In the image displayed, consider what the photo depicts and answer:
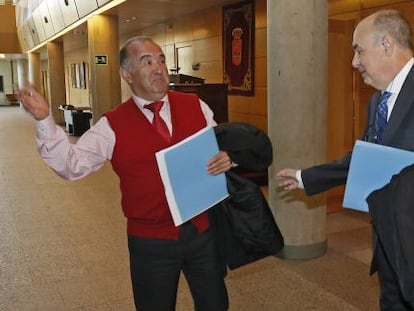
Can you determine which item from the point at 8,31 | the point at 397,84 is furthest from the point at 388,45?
the point at 8,31

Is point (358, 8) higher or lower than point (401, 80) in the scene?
higher

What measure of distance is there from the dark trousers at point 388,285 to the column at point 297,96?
2.06m

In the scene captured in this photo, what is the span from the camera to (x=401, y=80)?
159cm

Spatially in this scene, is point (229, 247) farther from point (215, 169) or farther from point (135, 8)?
point (135, 8)

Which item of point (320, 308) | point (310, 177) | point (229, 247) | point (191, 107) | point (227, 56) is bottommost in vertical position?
point (320, 308)

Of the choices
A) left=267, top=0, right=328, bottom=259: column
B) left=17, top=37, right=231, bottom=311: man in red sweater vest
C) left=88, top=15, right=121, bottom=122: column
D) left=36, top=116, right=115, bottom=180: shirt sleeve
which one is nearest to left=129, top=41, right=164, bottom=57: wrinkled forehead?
left=17, top=37, right=231, bottom=311: man in red sweater vest

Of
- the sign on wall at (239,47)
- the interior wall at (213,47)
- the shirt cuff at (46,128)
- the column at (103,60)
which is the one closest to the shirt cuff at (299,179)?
the shirt cuff at (46,128)

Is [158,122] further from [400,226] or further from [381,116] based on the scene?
[400,226]

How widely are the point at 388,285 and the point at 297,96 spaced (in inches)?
85.0

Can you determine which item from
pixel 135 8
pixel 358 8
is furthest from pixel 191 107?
pixel 135 8

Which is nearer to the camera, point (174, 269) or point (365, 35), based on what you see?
point (365, 35)

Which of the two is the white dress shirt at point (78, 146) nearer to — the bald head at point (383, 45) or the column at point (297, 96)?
the bald head at point (383, 45)

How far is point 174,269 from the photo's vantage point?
1998 millimetres

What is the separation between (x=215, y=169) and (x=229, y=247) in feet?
1.34
